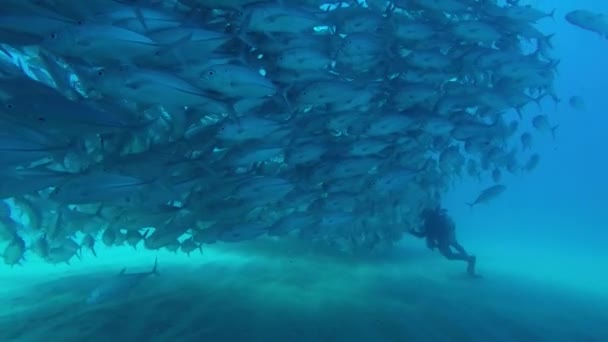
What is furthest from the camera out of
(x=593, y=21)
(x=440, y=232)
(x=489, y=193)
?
(x=440, y=232)

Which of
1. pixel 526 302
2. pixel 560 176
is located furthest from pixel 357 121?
pixel 560 176

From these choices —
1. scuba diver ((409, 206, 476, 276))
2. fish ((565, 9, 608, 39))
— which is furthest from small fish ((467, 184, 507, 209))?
fish ((565, 9, 608, 39))

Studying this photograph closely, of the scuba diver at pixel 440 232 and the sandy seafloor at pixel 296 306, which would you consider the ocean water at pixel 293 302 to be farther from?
the scuba diver at pixel 440 232

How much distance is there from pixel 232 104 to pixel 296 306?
3.40 m

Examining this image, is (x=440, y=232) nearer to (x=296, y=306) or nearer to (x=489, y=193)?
(x=489, y=193)

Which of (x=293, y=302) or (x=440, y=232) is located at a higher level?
(x=440, y=232)

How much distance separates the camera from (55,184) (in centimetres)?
419

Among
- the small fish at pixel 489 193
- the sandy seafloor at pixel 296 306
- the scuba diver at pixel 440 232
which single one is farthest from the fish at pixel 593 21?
the sandy seafloor at pixel 296 306

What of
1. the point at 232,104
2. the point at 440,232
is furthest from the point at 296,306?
the point at 440,232

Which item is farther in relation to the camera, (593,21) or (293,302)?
(593,21)

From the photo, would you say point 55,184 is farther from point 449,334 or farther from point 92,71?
point 449,334

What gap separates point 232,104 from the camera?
488cm

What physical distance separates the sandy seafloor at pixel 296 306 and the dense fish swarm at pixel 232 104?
984mm

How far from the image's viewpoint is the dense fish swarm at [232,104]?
416 cm
